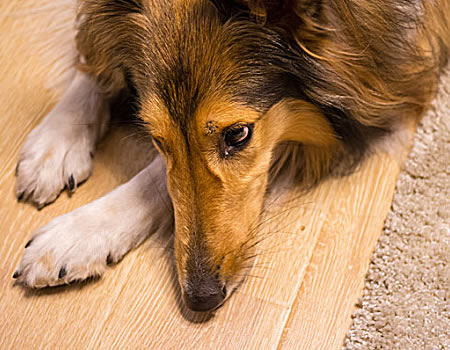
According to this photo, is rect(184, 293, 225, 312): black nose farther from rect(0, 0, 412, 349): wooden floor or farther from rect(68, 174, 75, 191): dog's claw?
rect(68, 174, 75, 191): dog's claw

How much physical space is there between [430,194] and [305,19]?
33.8 inches

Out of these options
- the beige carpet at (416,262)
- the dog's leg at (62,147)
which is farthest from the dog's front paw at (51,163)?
the beige carpet at (416,262)

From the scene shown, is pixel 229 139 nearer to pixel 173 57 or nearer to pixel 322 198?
pixel 173 57

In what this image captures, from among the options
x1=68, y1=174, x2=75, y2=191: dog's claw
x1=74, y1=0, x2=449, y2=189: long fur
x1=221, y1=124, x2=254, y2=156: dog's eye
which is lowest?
x1=68, y1=174, x2=75, y2=191: dog's claw

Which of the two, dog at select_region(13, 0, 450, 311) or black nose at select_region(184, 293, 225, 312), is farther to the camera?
black nose at select_region(184, 293, 225, 312)

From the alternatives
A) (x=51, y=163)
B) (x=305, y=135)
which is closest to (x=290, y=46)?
(x=305, y=135)

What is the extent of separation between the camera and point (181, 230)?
63.3 inches

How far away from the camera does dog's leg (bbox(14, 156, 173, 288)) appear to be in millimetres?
1693

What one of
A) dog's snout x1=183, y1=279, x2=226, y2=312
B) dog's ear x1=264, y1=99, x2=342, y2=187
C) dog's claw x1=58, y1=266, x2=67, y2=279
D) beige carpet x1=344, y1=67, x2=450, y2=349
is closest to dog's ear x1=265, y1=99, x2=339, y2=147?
dog's ear x1=264, y1=99, x2=342, y2=187

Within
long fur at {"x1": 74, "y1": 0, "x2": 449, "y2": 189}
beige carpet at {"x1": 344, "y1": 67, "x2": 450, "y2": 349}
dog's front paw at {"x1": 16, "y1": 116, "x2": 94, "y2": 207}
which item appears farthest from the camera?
dog's front paw at {"x1": 16, "y1": 116, "x2": 94, "y2": 207}

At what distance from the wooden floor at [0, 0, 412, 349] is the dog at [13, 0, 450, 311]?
58 mm

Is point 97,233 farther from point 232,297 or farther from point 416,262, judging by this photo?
point 416,262

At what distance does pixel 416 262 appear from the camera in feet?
5.81

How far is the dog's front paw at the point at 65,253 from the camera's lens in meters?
1.69
